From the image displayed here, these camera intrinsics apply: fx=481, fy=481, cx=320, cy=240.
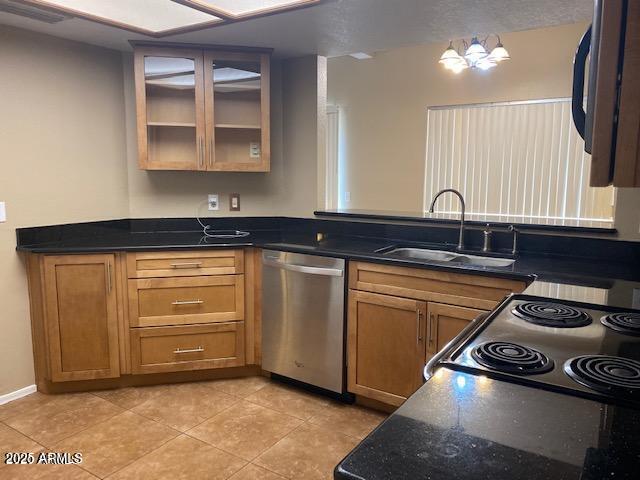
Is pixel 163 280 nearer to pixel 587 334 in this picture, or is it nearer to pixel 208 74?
pixel 208 74

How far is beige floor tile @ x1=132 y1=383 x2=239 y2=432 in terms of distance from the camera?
256cm

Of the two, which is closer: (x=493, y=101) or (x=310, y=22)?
(x=310, y=22)

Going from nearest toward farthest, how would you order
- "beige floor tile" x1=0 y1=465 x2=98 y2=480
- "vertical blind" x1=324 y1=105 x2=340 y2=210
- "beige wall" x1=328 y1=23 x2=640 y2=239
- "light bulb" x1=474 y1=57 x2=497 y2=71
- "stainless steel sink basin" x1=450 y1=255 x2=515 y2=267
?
"beige floor tile" x1=0 y1=465 x2=98 y2=480, "stainless steel sink basin" x1=450 y1=255 x2=515 y2=267, "light bulb" x1=474 y1=57 x2=497 y2=71, "beige wall" x1=328 y1=23 x2=640 y2=239, "vertical blind" x1=324 y1=105 x2=340 y2=210

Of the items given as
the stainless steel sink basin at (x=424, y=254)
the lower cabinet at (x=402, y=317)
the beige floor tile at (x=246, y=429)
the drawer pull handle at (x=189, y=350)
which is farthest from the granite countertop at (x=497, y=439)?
the drawer pull handle at (x=189, y=350)

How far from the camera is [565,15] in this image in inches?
97.3

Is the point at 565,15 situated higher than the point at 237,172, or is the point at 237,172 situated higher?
the point at 565,15

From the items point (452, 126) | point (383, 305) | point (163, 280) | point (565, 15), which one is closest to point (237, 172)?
point (163, 280)

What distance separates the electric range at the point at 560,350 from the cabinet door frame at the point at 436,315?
0.77 meters

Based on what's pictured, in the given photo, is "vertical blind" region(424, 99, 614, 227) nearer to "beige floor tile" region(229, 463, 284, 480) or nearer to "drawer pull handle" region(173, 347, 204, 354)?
"drawer pull handle" region(173, 347, 204, 354)

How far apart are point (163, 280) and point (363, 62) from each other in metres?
3.65

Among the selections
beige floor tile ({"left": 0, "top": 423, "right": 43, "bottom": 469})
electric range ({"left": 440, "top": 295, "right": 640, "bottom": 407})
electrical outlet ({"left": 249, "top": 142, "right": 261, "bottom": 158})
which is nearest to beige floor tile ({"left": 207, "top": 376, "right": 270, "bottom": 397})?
beige floor tile ({"left": 0, "top": 423, "right": 43, "bottom": 469})

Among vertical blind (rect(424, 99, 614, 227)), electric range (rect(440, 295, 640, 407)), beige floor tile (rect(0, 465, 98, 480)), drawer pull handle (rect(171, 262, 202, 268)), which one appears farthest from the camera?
vertical blind (rect(424, 99, 614, 227))

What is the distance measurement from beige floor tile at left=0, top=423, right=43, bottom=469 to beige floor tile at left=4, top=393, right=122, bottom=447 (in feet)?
0.09

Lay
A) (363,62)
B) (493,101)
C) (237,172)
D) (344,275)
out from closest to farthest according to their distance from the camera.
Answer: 1. (344,275)
2. (237,172)
3. (493,101)
4. (363,62)
